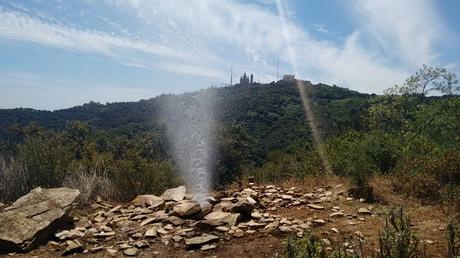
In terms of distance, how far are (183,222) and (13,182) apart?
3.87 m

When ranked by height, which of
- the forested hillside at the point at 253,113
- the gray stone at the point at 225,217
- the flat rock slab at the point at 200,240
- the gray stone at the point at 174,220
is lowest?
the flat rock slab at the point at 200,240

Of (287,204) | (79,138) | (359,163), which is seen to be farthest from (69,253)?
(79,138)

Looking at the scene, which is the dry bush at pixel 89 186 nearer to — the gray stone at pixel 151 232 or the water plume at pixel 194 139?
the gray stone at pixel 151 232

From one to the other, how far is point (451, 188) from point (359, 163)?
4.83 feet

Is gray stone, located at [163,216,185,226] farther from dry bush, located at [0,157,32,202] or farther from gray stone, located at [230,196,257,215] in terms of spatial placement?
dry bush, located at [0,157,32,202]

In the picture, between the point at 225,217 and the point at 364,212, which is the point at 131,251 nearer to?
the point at 225,217

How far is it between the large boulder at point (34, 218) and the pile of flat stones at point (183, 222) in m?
0.22

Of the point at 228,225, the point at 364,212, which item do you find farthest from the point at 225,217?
the point at 364,212

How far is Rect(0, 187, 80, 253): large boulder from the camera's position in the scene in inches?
203

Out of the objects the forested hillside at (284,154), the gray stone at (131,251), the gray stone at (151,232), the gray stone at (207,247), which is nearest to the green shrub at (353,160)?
the forested hillside at (284,154)

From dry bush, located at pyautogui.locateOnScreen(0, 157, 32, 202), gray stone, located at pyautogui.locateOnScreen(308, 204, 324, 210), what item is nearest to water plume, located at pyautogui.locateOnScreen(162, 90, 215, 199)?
dry bush, located at pyautogui.locateOnScreen(0, 157, 32, 202)

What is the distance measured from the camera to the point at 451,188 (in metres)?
6.62

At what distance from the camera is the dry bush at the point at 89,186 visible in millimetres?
7210

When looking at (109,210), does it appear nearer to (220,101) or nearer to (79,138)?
(79,138)
